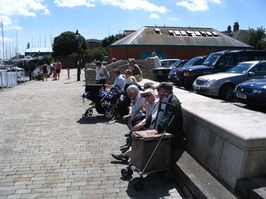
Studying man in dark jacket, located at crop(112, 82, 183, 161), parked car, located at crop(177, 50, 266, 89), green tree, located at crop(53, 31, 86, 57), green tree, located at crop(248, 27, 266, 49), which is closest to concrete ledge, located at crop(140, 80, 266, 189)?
man in dark jacket, located at crop(112, 82, 183, 161)

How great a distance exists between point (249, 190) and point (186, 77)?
1313cm

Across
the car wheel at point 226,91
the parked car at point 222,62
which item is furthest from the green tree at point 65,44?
the car wheel at point 226,91

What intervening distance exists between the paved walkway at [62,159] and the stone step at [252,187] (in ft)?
3.87

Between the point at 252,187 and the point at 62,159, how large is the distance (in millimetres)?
4068

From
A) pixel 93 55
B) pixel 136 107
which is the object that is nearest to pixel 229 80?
pixel 136 107

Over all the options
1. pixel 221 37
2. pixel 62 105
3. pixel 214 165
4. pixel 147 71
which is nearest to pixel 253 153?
pixel 214 165

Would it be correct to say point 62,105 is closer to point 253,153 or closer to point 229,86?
point 229,86

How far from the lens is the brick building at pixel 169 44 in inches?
1662

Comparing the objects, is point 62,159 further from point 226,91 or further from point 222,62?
point 222,62

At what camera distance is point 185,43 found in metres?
43.6

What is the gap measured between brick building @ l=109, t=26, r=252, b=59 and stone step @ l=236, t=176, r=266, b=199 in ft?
123

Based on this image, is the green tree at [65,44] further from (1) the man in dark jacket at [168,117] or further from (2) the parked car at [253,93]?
(1) the man in dark jacket at [168,117]

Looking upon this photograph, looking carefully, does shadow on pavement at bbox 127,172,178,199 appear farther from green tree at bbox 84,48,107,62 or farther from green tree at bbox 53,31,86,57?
green tree at bbox 53,31,86,57

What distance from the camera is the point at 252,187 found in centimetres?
443
